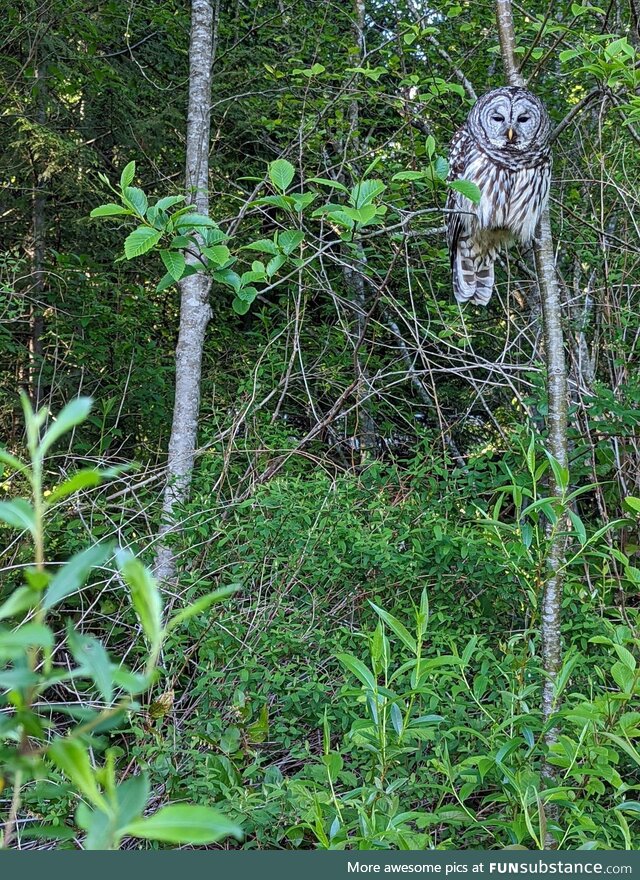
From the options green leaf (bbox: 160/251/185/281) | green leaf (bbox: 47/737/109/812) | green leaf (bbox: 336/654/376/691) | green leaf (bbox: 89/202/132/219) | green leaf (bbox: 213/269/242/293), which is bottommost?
green leaf (bbox: 336/654/376/691)

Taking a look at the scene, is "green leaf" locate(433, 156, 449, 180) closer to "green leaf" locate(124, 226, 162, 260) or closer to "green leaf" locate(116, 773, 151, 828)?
"green leaf" locate(124, 226, 162, 260)

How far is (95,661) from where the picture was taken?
21.5 inches

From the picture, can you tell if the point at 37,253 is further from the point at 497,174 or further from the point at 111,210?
the point at 111,210

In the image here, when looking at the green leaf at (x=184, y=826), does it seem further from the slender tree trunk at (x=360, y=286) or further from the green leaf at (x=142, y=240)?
the slender tree trunk at (x=360, y=286)

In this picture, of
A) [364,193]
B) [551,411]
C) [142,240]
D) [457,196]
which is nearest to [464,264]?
[457,196]

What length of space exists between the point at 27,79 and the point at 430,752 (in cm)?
397

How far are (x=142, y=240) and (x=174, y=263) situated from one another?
0.30 feet

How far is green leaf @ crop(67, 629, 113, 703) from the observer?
0.53 m

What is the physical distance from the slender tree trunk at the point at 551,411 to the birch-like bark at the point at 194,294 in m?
1.66

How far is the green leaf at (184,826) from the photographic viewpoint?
19.9 inches

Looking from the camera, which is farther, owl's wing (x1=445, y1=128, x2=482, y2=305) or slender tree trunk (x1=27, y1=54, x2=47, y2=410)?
slender tree trunk (x1=27, y1=54, x2=47, y2=410)

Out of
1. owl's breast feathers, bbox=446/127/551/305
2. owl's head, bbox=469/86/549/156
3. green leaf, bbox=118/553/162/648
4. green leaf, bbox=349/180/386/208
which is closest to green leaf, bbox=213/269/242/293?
green leaf, bbox=349/180/386/208

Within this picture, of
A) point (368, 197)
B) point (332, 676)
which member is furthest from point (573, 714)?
point (368, 197)

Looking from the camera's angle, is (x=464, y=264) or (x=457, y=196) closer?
(x=457, y=196)
